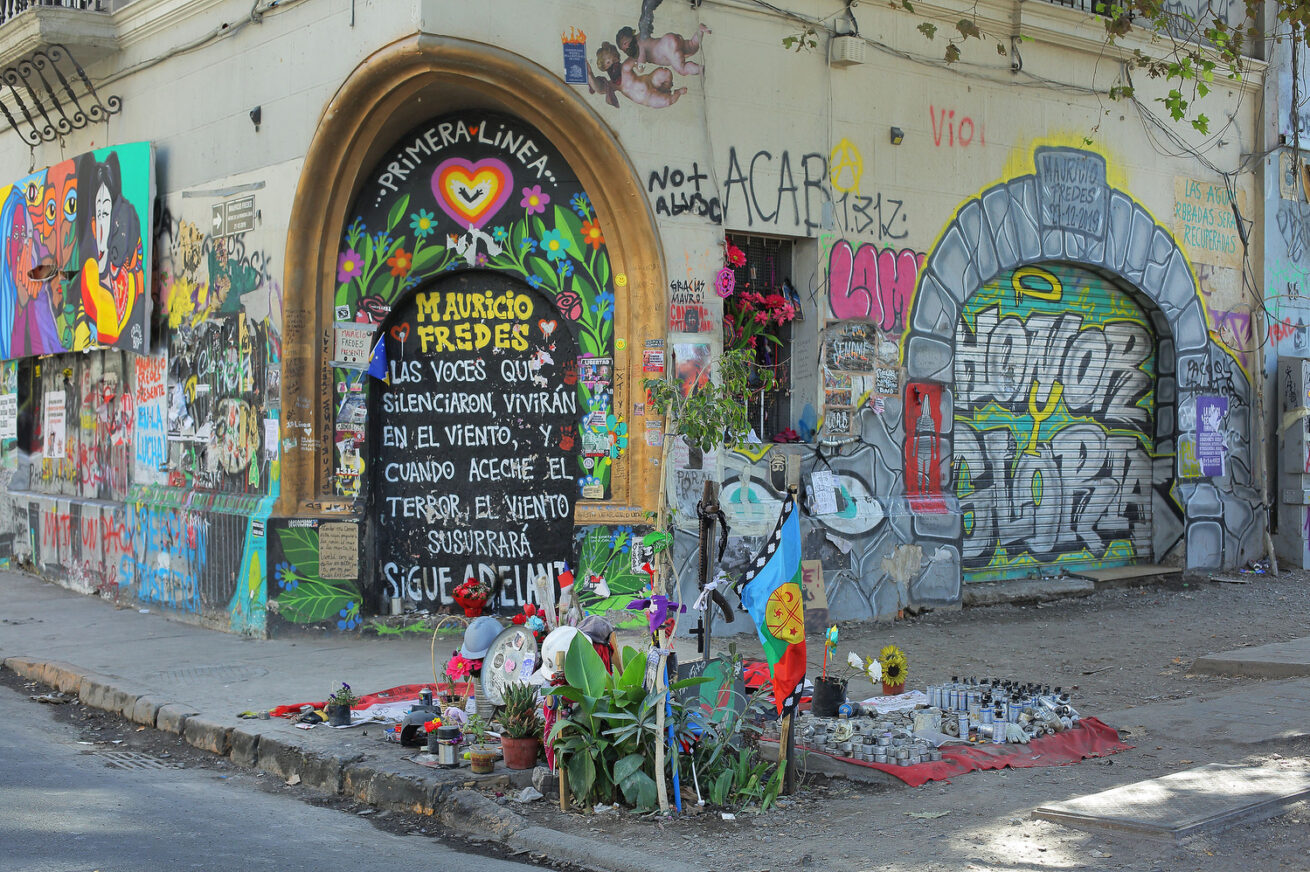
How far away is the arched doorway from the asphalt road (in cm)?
369

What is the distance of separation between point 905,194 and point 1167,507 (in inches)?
206

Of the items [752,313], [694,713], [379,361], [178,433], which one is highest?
[752,313]

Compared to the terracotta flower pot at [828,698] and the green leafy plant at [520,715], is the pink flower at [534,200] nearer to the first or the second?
the terracotta flower pot at [828,698]

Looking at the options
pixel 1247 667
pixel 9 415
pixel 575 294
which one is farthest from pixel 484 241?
pixel 9 415

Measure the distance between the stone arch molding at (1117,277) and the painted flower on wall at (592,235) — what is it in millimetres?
3237

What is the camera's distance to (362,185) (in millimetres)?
10742

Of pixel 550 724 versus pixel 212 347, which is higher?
pixel 212 347

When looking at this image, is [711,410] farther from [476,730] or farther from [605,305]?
[605,305]

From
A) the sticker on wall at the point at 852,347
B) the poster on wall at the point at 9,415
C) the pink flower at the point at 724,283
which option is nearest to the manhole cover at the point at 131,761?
the pink flower at the point at 724,283

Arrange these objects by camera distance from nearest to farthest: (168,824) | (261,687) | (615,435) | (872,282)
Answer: (168,824), (261,687), (615,435), (872,282)

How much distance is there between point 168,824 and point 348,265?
5.94 m

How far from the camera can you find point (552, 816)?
19.4 ft

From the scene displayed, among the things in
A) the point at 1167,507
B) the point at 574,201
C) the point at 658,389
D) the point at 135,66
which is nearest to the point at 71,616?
the point at 135,66

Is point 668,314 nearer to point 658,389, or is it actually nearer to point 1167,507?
point 658,389
